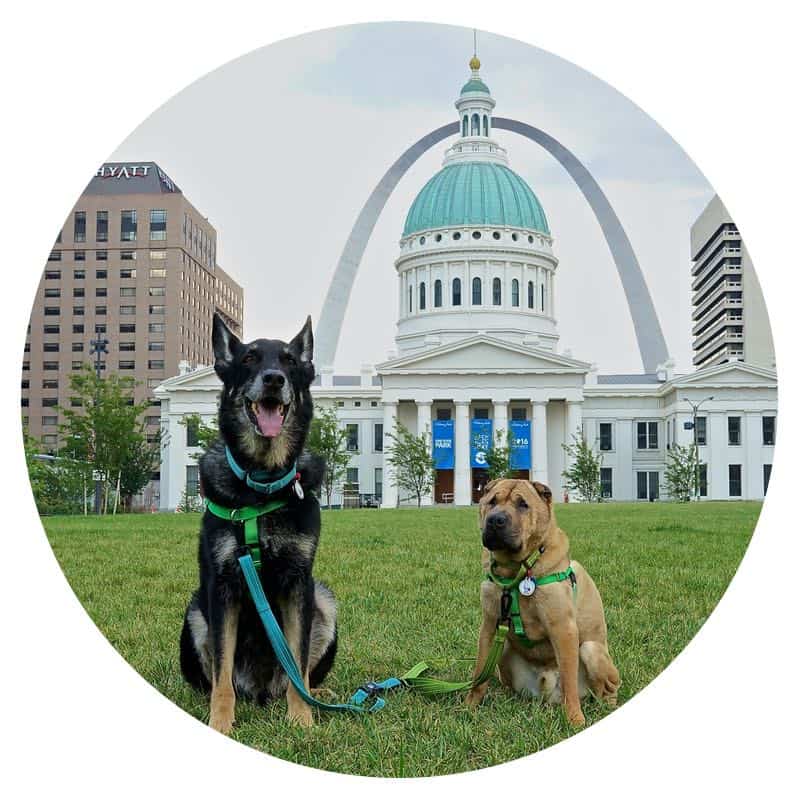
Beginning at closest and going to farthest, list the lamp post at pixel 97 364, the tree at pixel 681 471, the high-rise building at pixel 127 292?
1. the high-rise building at pixel 127 292
2. the lamp post at pixel 97 364
3. the tree at pixel 681 471

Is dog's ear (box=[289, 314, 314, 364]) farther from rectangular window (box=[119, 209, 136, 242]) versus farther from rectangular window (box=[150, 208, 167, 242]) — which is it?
rectangular window (box=[150, 208, 167, 242])

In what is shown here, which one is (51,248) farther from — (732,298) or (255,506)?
(732,298)

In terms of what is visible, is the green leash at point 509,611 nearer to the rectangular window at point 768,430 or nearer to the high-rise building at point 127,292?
the rectangular window at point 768,430

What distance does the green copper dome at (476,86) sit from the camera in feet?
19.4

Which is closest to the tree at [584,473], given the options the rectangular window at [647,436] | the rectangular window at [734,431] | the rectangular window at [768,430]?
the rectangular window at [647,436]

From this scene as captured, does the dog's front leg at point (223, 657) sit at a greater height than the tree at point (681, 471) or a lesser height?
lesser

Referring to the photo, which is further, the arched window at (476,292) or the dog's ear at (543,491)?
the arched window at (476,292)

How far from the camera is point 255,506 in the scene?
15.3 feet

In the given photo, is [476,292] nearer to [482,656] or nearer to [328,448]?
[328,448]

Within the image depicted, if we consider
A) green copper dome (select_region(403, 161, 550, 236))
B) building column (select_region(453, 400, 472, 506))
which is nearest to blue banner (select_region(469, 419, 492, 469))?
building column (select_region(453, 400, 472, 506))

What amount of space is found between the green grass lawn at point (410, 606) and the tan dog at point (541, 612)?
4.6 inches

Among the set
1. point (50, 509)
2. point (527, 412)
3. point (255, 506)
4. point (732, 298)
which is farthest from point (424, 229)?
point (527, 412)

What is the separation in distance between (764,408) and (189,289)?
3394 millimetres

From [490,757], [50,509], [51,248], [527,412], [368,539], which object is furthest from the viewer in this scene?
[527,412]
